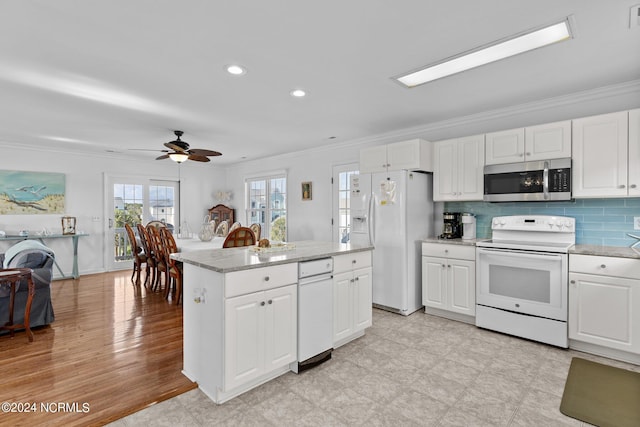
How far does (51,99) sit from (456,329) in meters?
4.76

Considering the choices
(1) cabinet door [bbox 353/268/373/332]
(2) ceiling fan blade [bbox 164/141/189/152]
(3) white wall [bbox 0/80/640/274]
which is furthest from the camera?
(3) white wall [bbox 0/80/640/274]

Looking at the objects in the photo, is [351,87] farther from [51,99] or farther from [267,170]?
[267,170]

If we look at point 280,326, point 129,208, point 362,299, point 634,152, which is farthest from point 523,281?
point 129,208

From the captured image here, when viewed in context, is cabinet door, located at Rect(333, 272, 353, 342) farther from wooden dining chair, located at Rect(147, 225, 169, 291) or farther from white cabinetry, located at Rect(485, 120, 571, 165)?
wooden dining chair, located at Rect(147, 225, 169, 291)

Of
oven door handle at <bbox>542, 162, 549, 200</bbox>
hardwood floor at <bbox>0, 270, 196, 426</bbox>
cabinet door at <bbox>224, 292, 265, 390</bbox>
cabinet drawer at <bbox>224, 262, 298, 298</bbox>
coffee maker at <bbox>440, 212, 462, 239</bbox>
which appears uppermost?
oven door handle at <bbox>542, 162, 549, 200</bbox>

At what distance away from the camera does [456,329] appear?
11.2 feet

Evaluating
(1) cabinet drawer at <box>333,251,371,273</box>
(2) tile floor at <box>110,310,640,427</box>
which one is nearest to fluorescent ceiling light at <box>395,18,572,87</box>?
(1) cabinet drawer at <box>333,251,371,273</box>

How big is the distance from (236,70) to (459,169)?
265 centimetres

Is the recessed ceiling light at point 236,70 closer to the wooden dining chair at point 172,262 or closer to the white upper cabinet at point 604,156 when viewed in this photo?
the wooden dining chair at point 172,262

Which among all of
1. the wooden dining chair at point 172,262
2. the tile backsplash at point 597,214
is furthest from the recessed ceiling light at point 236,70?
the tile backsplash at point 597,214

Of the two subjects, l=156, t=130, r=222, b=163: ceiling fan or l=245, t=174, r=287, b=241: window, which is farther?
l=245, t=174, r=287, b=241: window

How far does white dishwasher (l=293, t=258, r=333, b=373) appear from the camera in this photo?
8.18 ft

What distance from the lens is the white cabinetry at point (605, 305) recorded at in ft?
8.54

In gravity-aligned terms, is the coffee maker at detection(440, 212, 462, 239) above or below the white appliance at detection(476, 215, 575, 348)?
above
